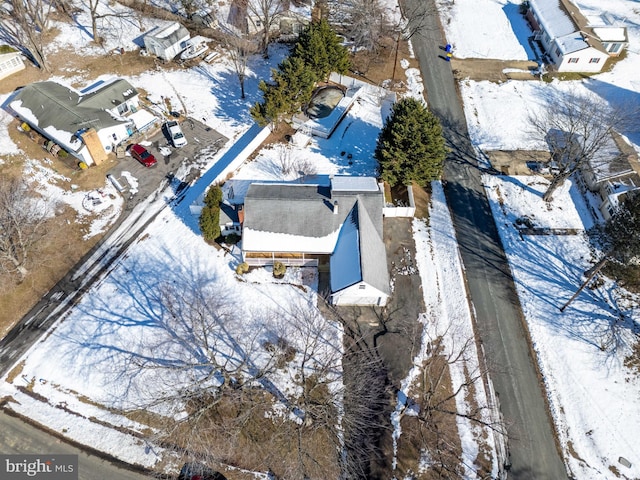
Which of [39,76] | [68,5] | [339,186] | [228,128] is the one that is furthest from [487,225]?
[68,5]

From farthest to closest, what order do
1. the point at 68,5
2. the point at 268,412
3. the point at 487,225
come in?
the point at 68,5 → the point at 487,225 → the point at 268,412

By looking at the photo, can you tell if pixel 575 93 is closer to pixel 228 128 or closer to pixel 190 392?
pixel 228 128

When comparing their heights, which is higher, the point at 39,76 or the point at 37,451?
the point at 39,76

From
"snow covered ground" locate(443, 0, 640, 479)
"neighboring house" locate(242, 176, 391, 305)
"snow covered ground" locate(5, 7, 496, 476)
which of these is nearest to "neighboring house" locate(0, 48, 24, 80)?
"snow covered ground" locate(5, 7, 496, 476)

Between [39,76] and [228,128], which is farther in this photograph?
[39,76]

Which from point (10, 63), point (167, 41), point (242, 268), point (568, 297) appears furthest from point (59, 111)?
point (568, 297)

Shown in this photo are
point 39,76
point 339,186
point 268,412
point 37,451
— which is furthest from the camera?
point 39,76
